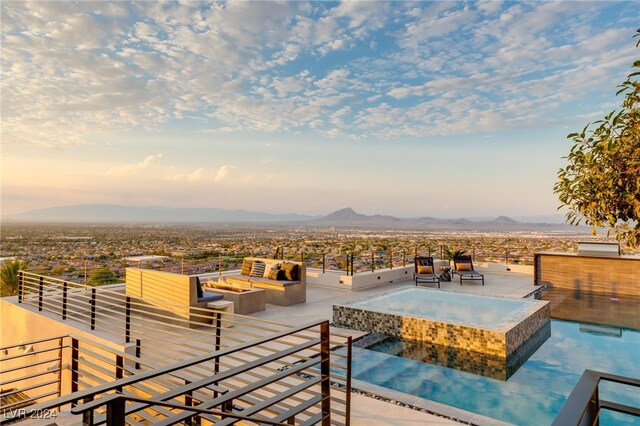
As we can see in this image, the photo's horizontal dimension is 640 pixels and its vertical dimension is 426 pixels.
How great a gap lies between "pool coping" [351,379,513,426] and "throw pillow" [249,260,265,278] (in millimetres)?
5842

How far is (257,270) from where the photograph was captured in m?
10.3

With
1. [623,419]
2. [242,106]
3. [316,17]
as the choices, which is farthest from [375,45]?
[623,419]

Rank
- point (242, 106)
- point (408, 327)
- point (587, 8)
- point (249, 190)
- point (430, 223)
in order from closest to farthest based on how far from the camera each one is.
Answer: point (408, 327) → point (587, 8) → point (242, 106) → point (249, 190) → point (430, 223)

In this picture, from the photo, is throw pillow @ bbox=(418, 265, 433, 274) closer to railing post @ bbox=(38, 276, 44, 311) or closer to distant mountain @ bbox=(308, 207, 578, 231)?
railing post @ bbox=(38, 276, 44, 311)

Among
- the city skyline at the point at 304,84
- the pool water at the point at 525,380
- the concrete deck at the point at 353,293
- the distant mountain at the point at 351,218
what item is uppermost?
the city skyline at the point at 304,84

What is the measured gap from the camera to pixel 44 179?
26.7 meters

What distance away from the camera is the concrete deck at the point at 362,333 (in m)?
3.63

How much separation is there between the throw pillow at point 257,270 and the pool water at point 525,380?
456cm

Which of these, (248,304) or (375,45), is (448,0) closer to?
(375,45)

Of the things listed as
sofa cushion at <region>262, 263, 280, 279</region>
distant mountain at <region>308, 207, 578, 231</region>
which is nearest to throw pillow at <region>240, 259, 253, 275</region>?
sofa cushion at <region>262, 263, 280, 279</region>

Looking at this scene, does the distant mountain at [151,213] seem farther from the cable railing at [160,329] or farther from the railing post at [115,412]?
the railing post at [115,412]

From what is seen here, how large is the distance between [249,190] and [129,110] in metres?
21.5

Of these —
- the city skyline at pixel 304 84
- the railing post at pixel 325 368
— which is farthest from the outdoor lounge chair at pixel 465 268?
the railing post at pixel 325 368

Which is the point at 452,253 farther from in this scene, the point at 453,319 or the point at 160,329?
the point at 160,329
